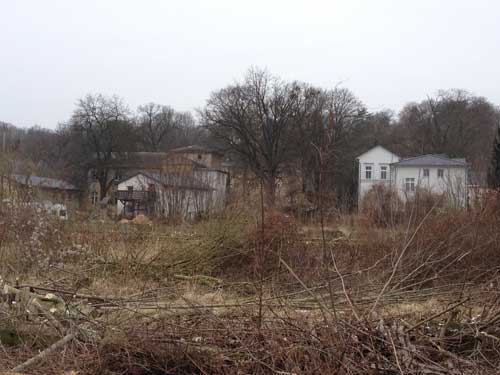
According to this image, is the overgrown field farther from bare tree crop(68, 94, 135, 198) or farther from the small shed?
bare tree crop(68, 94, 135, 198)

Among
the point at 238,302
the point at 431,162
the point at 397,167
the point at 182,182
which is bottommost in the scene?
the point at 238,302

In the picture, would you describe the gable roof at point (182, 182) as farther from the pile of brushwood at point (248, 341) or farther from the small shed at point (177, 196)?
the pile of brushwood at point (248, 341)

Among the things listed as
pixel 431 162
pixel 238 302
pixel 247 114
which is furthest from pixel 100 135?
pixel 238 302

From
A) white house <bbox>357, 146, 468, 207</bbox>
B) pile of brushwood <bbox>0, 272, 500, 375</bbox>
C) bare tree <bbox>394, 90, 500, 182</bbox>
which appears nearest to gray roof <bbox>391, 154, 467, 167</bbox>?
white house <bbox>357, 146, 468, 207</bbox>

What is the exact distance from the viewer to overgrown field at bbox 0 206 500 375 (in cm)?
460

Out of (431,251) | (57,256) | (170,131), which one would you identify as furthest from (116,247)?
(170,131)

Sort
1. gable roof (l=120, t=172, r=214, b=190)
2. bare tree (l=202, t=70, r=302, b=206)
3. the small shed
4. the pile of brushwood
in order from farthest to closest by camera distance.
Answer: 1. bare tree (l=202, t=70, r=302, b=206)
2. gable roof (l=120, t=172, r=214, b=190)
3. the small shed
4. the pile of brushwood

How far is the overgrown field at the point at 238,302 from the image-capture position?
4598mm

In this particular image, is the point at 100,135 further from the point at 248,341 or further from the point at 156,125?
the point at 248,341

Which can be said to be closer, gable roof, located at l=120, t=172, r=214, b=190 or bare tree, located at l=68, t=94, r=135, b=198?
gable roof, located at l=120, t=172, r=214, b=190

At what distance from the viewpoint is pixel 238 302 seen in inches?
283

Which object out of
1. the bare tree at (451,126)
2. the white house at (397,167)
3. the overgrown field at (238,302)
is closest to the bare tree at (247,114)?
the white house at (397,167)

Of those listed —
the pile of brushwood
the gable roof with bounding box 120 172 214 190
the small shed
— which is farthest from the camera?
the gable roof with bounding box 120 172 214 190

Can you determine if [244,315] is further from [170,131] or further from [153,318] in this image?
[170,131]
